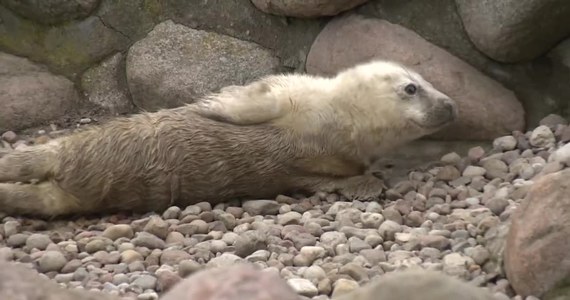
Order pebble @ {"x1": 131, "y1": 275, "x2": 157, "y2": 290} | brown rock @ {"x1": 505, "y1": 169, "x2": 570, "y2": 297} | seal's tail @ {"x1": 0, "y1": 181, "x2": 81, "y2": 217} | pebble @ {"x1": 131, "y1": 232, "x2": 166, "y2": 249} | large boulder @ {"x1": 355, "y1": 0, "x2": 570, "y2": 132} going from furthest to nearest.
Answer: large boulder @ {"x1": 355, "y1": 0, "x2": 570, "y2": 132} → seal's tail @ {"x1": 0, "y1": 181, "x2": 81, "y2": 217} → pebble @ {"x1": 131, "y1": 232, "x2": 166, "y2": 249} → pebble @ {"x1": 131, "y1": 275, "x2": 157, "y2": 290} → brown rock @ {"x1": 505, "y1": 169, "x2": 570, "y2": 297}

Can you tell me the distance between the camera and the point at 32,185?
14.0ft

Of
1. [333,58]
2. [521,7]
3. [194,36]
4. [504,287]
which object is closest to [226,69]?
[194,36]

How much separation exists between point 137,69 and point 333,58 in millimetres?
1140

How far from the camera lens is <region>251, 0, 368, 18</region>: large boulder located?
499 cm

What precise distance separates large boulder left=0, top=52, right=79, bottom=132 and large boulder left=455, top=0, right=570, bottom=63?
2.29 m

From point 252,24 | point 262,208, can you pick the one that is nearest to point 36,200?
point 262,208

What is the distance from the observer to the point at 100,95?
5.53 metres

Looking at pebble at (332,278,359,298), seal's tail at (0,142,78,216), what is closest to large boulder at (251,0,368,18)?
seal's tail at (0,142,78,216)

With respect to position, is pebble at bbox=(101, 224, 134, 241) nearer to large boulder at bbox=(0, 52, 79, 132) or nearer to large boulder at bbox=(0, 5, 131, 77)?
large boulder at bbox=(0, 52, 79, 132)

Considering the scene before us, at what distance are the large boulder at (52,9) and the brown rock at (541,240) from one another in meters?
3.33

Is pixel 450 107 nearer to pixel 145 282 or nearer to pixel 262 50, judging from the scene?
pixel 262 50

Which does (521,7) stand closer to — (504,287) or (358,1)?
(358,1)

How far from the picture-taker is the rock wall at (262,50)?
4.75 m

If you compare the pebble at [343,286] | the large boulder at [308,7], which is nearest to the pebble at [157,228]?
the pebble at [343,286]
